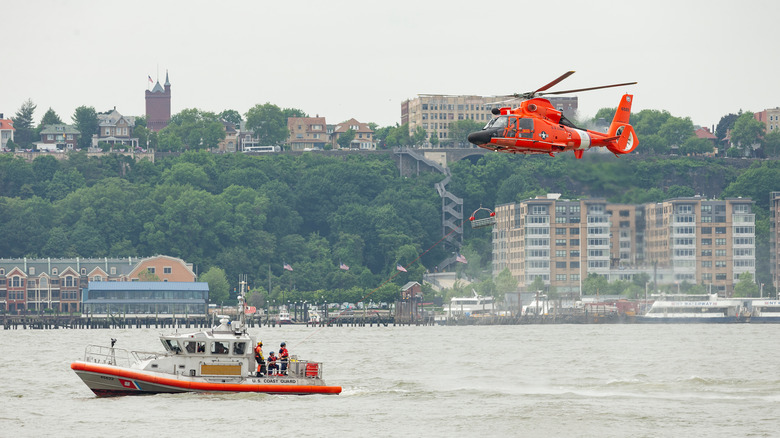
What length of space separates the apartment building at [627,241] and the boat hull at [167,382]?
48.9 feet

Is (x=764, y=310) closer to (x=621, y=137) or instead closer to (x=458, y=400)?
(x=458, y=400)

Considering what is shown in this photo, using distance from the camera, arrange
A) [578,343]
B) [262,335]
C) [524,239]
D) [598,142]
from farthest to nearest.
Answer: [524,239], [262,335], [578,343], [598,142]

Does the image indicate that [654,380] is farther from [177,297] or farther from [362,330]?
[177,297]

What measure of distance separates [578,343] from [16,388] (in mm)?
57155

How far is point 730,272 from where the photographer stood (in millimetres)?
151875

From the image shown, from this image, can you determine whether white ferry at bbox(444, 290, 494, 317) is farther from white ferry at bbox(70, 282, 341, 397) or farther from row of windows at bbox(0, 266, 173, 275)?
white ferry at bbox(70, 282, 341, 397)

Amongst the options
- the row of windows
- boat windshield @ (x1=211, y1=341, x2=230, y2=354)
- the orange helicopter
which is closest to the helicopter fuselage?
the orange helicopter

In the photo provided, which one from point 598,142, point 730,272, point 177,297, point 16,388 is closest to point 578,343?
point 730,272

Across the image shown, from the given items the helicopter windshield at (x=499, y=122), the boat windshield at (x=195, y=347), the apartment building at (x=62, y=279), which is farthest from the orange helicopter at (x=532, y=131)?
the apartment building at (x=62, y=279)

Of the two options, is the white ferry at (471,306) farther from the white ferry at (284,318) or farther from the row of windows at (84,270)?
the row of windows at (84,270)

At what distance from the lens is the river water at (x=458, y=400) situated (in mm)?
54062

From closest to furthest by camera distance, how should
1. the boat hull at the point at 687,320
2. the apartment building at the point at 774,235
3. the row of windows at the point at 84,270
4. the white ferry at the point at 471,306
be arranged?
the boat hull at the point at 687,320 < the apartment building at the point at 774,235 < the white ferry at the point at 471,306 < the row of windows at the point at 84,270

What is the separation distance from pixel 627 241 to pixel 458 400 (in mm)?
10475

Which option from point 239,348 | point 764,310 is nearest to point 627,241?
point 239,348
